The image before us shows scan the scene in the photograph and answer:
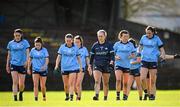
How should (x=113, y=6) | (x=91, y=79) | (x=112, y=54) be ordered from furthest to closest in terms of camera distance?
(x=113, y=6)
(x=91, y=79)
(x=112, y=54)

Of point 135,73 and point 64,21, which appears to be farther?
point 64,21

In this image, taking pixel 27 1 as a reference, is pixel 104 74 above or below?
below

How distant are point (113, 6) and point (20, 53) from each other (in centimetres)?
2414

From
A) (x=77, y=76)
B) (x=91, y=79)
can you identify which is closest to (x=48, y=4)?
(x=91, y=79)

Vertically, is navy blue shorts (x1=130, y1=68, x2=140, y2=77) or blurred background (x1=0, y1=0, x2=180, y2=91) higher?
blurred background (x1=0, y1=0, x2=180, y2=91)

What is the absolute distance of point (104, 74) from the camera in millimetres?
28625

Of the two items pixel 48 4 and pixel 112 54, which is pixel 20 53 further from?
pixel 48 4

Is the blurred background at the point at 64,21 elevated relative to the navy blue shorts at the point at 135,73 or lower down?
elevated

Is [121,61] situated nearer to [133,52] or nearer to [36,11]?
[133,52]

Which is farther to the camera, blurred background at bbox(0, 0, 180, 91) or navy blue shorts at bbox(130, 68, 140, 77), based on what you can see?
blurred background at bbox(0, 0, 180, 91)

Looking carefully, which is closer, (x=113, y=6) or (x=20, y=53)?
(x=20, y=53)

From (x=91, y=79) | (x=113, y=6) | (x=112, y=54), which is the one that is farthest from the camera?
(x=113, y=6)

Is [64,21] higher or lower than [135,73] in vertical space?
higher

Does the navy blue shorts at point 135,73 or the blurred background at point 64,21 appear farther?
the blurred background at point 64,21
